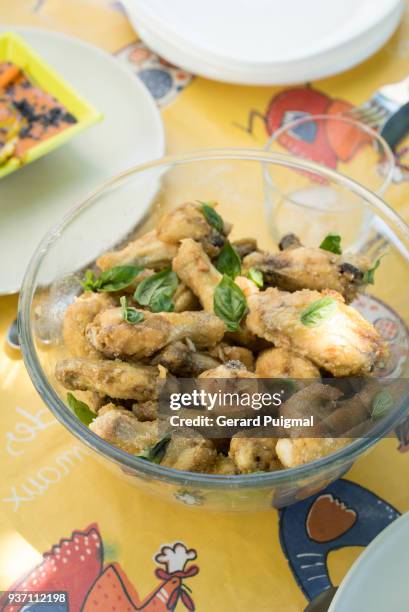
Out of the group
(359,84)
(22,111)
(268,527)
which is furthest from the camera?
(359,84)

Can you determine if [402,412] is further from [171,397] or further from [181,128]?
[181,128]

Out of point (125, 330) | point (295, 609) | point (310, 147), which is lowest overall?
point (295, 609)

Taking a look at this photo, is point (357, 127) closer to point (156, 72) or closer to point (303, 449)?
point (156, 72)

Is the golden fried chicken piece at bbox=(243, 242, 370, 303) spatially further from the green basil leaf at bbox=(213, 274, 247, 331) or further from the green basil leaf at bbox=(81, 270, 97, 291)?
the green basil leaf at bbox=(81, 270, 97, 291)

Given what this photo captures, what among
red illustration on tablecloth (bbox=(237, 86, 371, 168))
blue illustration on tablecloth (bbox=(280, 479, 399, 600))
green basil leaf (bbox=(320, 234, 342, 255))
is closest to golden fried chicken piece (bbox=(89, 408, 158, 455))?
blue illustration on tablecloth (bbox=(280, 479, 399, 600))

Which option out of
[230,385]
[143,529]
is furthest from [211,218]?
[143,529]

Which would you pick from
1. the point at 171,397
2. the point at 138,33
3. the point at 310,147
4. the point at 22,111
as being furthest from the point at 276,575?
the point at 138,33

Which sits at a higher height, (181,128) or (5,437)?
(181,128)
